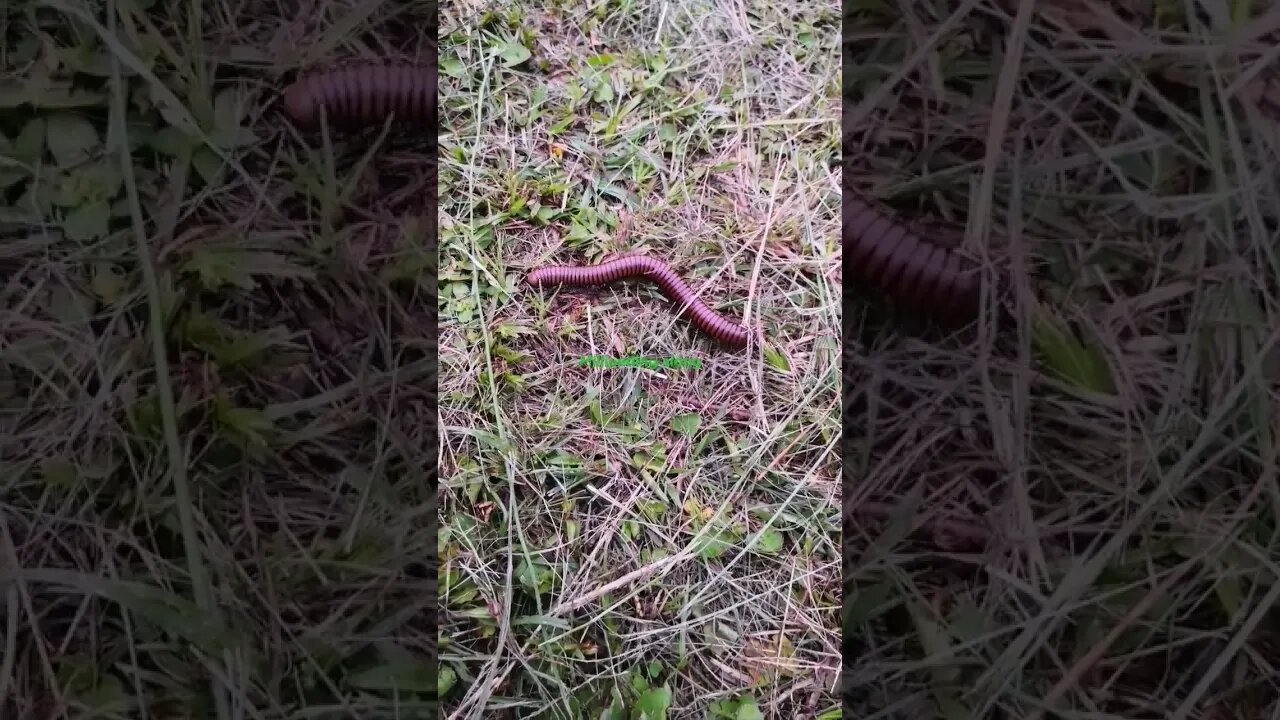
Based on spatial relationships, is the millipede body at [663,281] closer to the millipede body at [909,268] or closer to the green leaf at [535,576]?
the millipede body at [909,268]

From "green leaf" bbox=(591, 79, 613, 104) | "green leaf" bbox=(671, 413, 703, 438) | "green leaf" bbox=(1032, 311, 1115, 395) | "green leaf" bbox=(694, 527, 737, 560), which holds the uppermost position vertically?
"green leaf" bbox=(591, 79, 613, 104)

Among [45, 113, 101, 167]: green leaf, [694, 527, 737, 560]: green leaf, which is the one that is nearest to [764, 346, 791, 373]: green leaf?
[694, 527, 737, 560]: green leaf

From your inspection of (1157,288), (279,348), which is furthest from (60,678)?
(1157,288)

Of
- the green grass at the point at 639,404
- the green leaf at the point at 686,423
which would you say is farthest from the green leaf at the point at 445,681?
the green leaf at the point at 686,423

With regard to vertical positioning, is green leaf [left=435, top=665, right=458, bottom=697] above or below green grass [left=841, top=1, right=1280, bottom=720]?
below

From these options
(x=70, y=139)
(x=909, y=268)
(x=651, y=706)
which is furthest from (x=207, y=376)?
(x=909, y=268)

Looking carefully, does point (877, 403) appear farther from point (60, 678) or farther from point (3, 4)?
point (3, 4)

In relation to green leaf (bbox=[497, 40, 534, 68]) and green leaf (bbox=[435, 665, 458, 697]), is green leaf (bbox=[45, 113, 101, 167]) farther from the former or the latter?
green leaf (bbox=[435, 665, 458, 697])

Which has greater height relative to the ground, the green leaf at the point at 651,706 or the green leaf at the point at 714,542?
the green leaf at the point at 714,542
